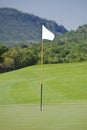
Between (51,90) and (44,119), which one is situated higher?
(44,119)

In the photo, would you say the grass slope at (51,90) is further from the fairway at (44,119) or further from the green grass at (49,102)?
the fairway at (44,119)

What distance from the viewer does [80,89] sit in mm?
20141

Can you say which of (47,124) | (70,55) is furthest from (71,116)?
(70,55)

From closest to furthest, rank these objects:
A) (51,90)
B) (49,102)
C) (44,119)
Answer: (44,119) → (49,102) → (51,90)

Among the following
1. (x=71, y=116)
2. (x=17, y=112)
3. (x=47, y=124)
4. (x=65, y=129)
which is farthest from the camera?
(x=17, y=112)

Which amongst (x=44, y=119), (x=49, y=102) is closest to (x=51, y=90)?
(x=49, y=102)

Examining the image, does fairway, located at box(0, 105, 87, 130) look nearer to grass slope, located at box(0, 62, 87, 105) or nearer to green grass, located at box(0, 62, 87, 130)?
green grass, located at box(0, 62, 87, 130)

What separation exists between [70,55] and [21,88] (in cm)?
3354

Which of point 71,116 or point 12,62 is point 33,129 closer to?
point 71,116

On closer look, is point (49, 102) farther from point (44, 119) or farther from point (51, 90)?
point (44, 119)

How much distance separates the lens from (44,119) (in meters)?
10.7

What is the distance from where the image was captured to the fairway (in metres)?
9.36

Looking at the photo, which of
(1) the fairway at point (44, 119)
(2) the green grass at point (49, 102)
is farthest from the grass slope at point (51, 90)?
(1) the fairway at point (44, 119)

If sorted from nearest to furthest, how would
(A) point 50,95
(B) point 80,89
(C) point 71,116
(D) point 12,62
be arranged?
(C) point 71,116, (A) point 50,95, (B) point 80,89, (D) point 12,62
